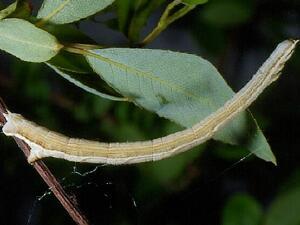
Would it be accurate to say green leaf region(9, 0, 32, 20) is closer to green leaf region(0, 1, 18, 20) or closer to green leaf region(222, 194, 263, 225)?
green leaf region(0, 1, 18, 20)

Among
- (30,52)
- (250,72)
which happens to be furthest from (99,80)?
(250,72)

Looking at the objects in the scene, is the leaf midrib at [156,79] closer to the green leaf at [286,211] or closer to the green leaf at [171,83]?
the green leaf at [171,83]

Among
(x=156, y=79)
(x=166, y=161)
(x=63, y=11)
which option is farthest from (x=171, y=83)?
(x=166, y=161)

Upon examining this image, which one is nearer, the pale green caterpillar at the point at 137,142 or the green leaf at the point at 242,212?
the pale green caterpillar at the point at 137,142

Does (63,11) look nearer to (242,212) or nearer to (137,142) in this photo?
(137,142)

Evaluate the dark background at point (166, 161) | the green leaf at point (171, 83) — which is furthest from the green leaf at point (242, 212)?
the green leaf at point (171, 83)

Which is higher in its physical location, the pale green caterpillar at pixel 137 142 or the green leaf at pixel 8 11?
the green leaf at pixel 8 11

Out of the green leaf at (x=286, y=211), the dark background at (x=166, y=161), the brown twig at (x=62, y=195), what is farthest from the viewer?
the dark background at (x=166, y=161)
